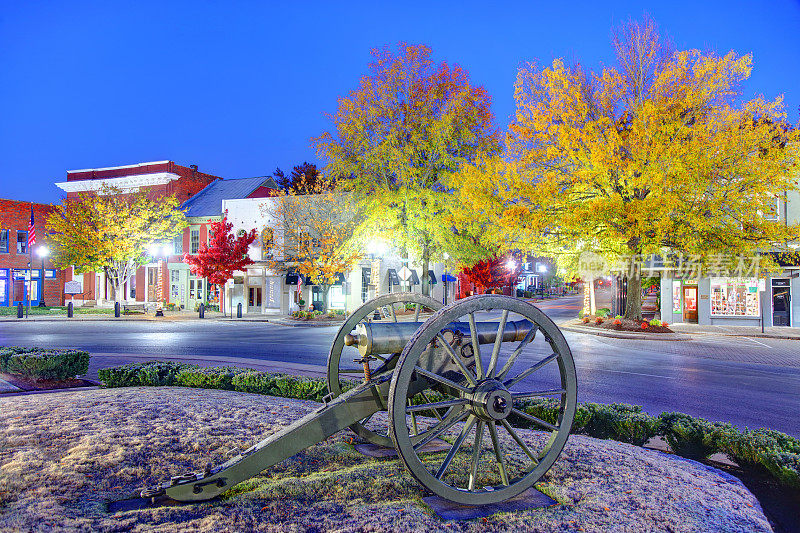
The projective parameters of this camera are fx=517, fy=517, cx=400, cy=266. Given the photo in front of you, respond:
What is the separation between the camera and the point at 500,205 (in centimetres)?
2294

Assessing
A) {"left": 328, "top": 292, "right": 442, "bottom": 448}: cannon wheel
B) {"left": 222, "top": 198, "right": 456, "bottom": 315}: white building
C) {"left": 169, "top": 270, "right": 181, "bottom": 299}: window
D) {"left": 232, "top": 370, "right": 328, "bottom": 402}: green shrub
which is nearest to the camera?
{"left": 328, "top": 292, "right": 442, "bottom": 448}: cannon wheel

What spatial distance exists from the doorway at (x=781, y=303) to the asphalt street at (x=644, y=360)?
7.36 metres

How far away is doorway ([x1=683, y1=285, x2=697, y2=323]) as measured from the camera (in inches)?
1148

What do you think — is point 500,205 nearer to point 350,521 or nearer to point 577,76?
point 577,76

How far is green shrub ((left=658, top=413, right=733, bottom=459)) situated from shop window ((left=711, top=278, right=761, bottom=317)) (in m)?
26.3

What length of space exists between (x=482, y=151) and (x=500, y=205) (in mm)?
6433

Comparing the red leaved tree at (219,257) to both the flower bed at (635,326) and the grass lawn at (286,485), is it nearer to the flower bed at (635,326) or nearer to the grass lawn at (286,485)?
the flower bed at (635,326)

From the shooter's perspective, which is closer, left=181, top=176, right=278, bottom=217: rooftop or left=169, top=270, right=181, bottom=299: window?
left=169, top=270, right=181, bottom=299: window

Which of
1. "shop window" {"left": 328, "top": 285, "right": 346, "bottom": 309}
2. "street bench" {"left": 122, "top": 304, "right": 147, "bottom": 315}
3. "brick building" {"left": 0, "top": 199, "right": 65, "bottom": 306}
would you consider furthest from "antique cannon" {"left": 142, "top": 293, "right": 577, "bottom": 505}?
"brick building" {"left": 0, "top": 199, "right": 65, "bottom": 306}

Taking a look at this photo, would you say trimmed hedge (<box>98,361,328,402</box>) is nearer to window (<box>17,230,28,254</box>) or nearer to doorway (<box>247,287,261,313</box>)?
doorway (<box>247,287,261,313</box>)

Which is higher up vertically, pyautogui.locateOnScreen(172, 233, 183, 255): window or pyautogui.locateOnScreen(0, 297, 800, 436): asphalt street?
pyautogui.locateOnScreen(172, 233, 183, 255): window

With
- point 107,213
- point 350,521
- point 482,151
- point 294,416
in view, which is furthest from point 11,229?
point 350,521

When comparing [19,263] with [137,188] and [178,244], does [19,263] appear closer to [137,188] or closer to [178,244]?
[137,188]

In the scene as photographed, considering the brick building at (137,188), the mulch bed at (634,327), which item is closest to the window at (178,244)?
the brick building at (137,188)
